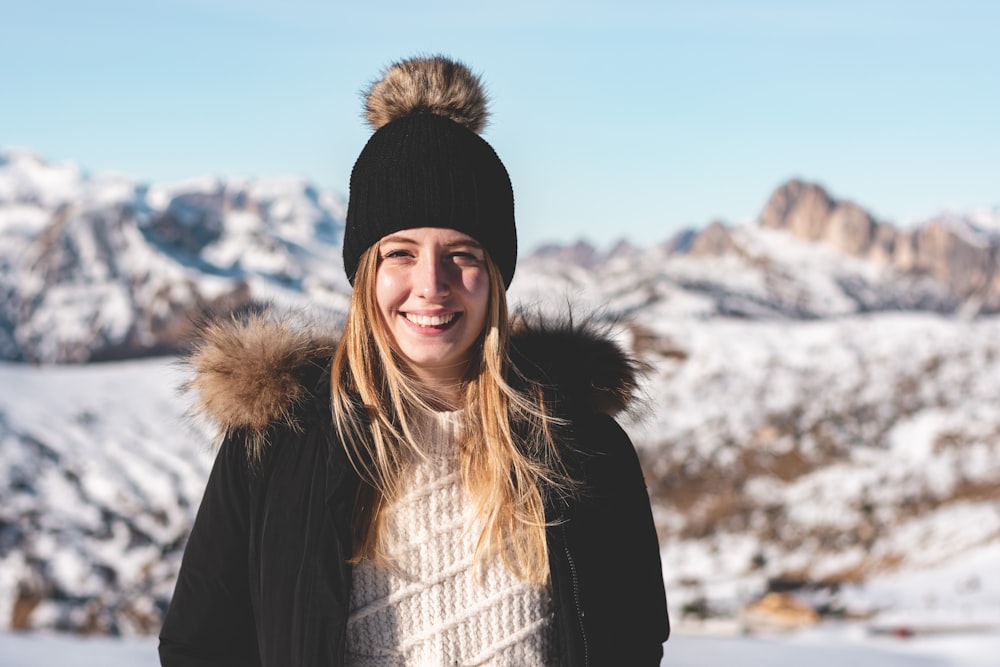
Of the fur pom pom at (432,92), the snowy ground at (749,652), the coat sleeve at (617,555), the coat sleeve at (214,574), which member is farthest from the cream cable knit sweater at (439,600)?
the snowy ground at (749,652)

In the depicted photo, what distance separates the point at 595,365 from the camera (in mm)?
2434

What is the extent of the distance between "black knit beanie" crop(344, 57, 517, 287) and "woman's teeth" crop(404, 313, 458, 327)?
0.21 m

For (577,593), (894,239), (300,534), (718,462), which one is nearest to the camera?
(300,534)

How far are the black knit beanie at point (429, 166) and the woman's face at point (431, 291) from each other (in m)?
0.04

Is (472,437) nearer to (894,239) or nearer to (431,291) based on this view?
(431,291)

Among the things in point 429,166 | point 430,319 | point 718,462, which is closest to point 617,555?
point 430,319

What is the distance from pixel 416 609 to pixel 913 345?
26.4m

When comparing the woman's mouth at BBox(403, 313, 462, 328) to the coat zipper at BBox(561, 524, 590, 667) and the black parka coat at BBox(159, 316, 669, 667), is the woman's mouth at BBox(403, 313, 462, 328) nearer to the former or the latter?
the black parka coat at BBox(159, 316, 669, 667)

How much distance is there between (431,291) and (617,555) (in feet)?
2.75

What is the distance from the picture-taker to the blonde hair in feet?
6.91

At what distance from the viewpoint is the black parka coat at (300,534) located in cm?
200

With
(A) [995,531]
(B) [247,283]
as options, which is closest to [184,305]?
(B) [247,283]

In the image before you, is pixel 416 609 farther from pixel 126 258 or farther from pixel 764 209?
pixel 764 209

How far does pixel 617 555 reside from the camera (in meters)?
2.26
